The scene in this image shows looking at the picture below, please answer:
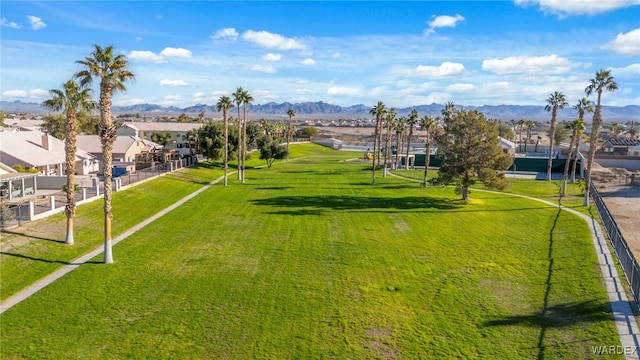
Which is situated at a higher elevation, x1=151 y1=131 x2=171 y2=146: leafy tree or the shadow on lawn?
x1=151 y1=131 x2=171 y2=146: leafy tree

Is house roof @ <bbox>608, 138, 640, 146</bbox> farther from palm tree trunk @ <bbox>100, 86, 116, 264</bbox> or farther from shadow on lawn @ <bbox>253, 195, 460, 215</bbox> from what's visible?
palm tree trunk @ <bbox>100, 86, 116, 264</bbox>

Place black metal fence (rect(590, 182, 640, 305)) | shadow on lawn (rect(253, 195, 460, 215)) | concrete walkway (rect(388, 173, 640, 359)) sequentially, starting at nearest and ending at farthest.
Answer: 1. concrete walkway (rect(388, 173, 640, 359))
2. black metal fence (rect(590, 182, 640, 305))
3. shadow on lawn (rect(253, 195, 460, 215))

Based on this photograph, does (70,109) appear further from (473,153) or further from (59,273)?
(473,153)

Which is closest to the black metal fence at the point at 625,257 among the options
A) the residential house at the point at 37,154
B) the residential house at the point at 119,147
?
the residential house at the point at 37,154

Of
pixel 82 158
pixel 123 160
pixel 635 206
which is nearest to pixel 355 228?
pixel 635 206

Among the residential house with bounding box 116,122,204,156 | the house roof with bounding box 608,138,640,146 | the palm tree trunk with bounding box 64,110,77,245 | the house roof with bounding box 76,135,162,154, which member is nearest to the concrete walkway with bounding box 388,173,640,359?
the palm tree trunk with bounding box 64,110,77,245

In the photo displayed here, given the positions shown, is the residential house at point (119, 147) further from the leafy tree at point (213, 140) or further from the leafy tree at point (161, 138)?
the leafy tree at point (161, 138)
